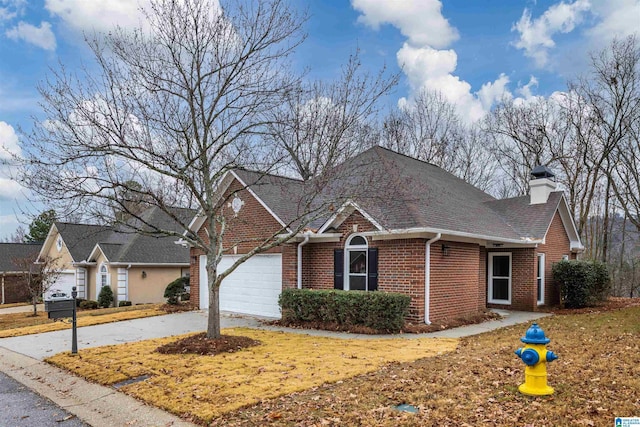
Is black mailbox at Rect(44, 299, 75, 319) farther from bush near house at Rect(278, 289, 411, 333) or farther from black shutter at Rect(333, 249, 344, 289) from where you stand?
black shutter at Rect(333, 249, 344, 289)

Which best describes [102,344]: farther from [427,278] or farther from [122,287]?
[122,287]

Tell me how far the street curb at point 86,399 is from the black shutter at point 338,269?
739 cm

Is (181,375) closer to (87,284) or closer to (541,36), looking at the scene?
(541,36)

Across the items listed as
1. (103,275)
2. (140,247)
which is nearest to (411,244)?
(140,247)

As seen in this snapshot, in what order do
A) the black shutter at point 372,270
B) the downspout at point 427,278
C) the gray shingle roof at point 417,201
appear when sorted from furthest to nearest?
the black shutter at point 372,270, the downspout at point 427,278, the gray shingle roof at point 417,201

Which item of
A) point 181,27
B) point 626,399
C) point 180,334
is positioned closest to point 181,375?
point 180,334

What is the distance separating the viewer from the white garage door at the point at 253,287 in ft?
47.9

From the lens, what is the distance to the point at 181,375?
7.06 meters

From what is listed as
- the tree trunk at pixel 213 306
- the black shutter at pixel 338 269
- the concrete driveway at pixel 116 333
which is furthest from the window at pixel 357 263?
the tree trunk at pixel 213 306

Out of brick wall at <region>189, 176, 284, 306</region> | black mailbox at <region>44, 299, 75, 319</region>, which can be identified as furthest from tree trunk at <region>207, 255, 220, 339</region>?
brick wall at <region>189, 176, 284, 306</region>

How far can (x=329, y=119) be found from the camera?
10492 millimetres

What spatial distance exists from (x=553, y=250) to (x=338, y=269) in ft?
31.4

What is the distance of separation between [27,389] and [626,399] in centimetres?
864

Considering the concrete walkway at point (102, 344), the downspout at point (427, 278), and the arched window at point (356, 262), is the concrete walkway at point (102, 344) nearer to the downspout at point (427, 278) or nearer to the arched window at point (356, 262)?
the downspout at point (427, 278)
